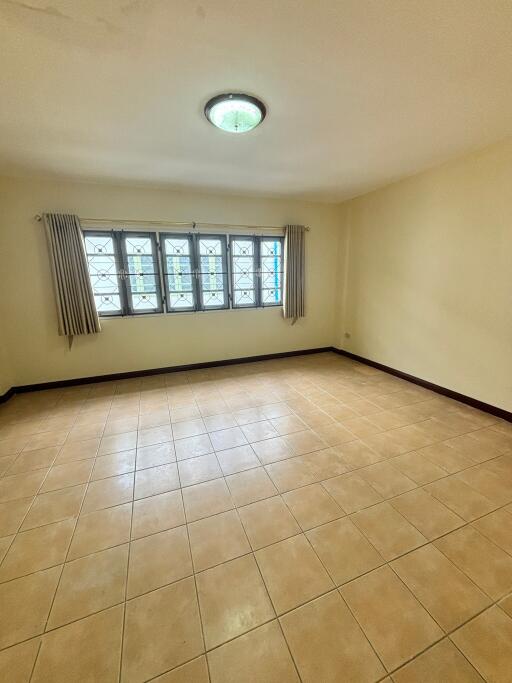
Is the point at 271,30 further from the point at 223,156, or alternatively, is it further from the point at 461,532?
the point at 461,532

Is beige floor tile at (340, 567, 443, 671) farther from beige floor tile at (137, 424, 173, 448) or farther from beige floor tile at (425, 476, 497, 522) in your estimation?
beige floor tile at (137, 424, 173, 448)

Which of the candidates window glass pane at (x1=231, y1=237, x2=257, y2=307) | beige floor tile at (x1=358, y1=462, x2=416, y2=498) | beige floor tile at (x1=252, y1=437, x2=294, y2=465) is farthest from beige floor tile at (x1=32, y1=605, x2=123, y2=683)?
window glass pane at (x1=231, y1=237, x2=257, y2=307)

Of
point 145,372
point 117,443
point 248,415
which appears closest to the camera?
point 117,443

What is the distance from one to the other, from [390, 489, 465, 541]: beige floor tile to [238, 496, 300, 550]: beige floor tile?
25.9 inches

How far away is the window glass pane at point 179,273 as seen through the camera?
368 centimetres

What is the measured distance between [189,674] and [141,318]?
338cm

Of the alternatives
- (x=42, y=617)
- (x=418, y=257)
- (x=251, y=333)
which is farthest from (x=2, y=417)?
(x=418, y=257)

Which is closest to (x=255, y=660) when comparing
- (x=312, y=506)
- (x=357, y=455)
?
(x=312, y=506)

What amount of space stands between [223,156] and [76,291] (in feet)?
7.51

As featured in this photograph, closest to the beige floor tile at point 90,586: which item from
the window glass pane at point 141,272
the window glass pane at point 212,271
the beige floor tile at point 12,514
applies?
the beige floor tile at point 12,514

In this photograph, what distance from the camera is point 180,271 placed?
3773mm

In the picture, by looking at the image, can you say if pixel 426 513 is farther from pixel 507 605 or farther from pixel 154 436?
pixel 154 436

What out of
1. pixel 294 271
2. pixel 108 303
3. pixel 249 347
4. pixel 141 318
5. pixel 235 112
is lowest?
pixel 249 347

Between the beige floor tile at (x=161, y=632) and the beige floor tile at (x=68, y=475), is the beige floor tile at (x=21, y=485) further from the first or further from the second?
the beige floor tile at (x=161, y=632)
